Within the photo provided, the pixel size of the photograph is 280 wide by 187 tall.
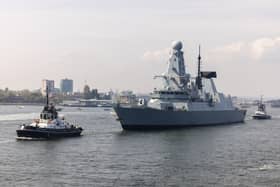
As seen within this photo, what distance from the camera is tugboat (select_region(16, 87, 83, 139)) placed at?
66750mm

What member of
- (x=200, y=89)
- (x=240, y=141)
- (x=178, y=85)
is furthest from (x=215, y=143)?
(x=200, y=89)

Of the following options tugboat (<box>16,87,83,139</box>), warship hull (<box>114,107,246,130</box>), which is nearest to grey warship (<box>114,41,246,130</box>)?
warship hull (<box>114,107,246,130</box>)

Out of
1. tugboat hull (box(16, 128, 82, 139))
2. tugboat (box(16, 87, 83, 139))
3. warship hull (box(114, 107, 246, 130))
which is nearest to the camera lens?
tugboat hull (box(16, 128, 82, 139))

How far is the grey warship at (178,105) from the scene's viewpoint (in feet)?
274

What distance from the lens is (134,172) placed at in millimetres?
42344

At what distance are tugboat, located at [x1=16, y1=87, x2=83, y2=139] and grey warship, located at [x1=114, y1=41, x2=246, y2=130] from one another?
13093 mm

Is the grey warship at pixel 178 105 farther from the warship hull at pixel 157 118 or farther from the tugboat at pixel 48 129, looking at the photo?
the tugboat at pixel 48 129

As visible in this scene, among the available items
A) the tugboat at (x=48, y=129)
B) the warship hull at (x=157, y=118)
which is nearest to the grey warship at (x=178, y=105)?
the warship hull at (x=157, y=118)

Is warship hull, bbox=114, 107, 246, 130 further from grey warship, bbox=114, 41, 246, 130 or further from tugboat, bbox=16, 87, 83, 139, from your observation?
tugboat, bbox=16, 87, 83, 139

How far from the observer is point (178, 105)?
9456 cm

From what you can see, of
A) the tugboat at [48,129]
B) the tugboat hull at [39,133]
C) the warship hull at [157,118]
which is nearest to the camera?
the tugboat hull at [39,133]

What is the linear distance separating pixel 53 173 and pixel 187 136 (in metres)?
37.1

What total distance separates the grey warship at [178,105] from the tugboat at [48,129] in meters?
13.1

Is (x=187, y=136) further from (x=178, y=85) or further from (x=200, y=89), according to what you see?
(x=200, y=89)
